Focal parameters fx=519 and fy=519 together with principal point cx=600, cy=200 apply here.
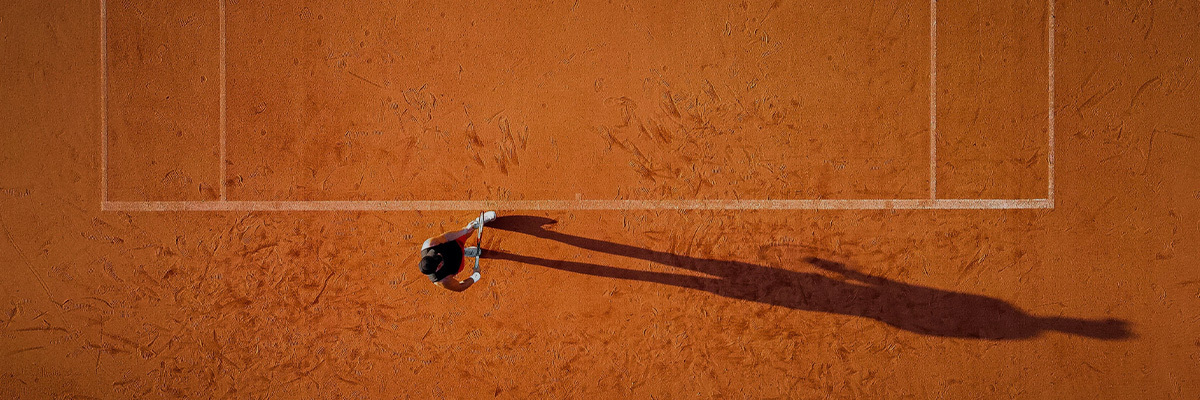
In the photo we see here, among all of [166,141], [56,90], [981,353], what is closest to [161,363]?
[166,141]

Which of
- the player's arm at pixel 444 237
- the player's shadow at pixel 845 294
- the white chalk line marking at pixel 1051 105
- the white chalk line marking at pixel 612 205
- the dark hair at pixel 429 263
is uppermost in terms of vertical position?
the white chalk line marking at pixel 1051 105

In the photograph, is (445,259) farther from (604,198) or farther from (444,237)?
(604,198)

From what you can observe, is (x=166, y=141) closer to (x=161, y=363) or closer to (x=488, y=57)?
(x=161, y=363)

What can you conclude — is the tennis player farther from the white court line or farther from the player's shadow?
the white court line

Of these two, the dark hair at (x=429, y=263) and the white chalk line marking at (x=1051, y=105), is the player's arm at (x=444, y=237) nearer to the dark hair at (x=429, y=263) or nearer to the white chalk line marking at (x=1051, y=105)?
the dark hair at (x=429, y=263)

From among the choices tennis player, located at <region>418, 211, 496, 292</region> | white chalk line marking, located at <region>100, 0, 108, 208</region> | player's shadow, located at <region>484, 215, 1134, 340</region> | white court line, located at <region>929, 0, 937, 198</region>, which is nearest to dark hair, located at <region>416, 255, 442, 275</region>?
tennis player, located at <region>418, 211, 496, 292</region>

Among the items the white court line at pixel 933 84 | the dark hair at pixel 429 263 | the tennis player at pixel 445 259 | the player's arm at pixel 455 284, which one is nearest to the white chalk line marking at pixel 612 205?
the white court line at pixel 933 84
